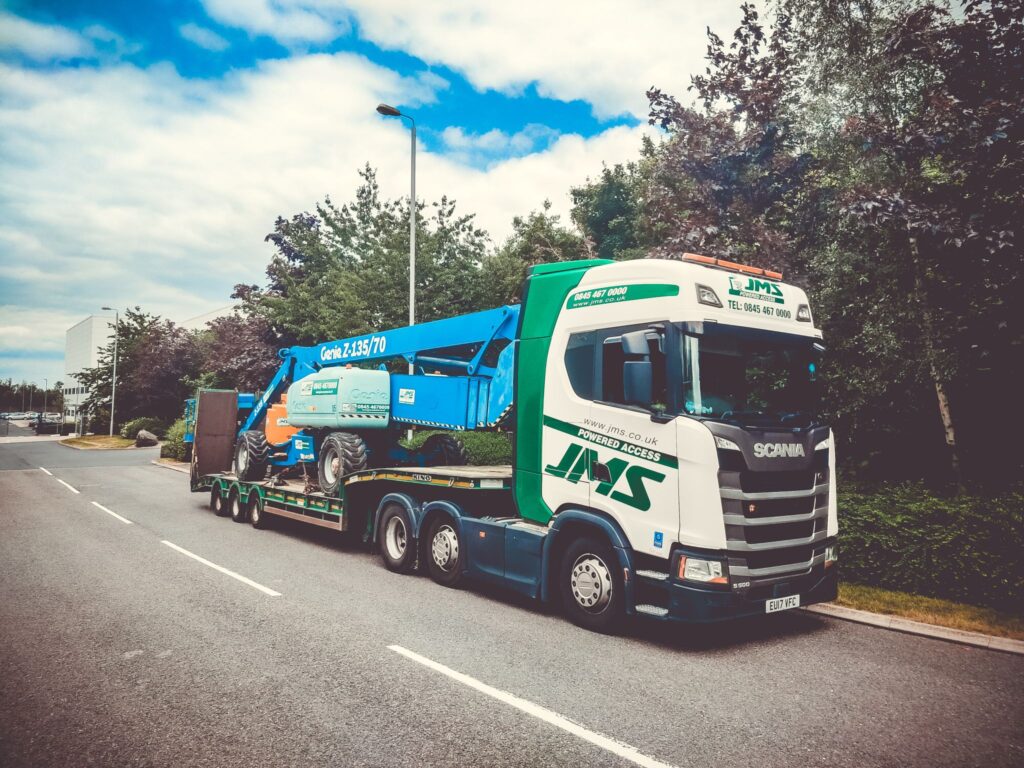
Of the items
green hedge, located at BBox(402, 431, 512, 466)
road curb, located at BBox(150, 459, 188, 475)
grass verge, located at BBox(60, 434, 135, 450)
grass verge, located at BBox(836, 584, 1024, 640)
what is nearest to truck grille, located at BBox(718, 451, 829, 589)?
grass verge, located at BBox(836, 584, 1024, 640)

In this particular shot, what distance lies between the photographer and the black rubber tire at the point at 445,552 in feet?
26.4

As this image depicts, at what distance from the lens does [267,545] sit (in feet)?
36.6

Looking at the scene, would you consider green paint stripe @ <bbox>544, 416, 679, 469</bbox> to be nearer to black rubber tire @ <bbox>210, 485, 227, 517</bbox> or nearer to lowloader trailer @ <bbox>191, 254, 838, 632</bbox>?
lowloader trailer @ <bbox>191, 254, 838, 632</bbox>

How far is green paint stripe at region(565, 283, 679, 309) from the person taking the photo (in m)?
6.21

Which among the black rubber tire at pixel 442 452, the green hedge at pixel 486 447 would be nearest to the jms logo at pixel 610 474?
the black rubber tire at pixel 442 452

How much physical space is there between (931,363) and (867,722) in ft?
23.1

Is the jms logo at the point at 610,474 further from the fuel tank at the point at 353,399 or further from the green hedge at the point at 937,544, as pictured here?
the fuel tank at the point at 353,399

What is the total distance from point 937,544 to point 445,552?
5564 mm

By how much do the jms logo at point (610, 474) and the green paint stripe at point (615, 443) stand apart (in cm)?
10

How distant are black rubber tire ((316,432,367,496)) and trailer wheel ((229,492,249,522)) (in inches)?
140

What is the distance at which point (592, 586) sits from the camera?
6.45 meters

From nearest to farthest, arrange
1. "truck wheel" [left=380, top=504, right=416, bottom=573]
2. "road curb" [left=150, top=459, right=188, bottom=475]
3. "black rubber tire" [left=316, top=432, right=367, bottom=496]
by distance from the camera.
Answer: "truck wheel" [left=380, top=504, right=416, bottom=573]
"black rubber tire" [left=316, top=432, right=367, bottom=496]
"road curb" [left=150, top=459, right=188, bottom=475]

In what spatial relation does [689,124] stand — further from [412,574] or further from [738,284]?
[412,574]

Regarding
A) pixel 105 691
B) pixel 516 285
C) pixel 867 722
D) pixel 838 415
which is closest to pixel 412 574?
pixel 105 691
